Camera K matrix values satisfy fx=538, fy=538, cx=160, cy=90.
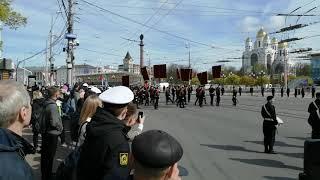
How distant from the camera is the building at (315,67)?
12338cm

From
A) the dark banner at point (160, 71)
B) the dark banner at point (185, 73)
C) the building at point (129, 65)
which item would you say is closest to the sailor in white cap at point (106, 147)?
the dark banner at point (160, 71)

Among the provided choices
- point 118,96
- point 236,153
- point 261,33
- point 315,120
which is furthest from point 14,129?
point 261,33

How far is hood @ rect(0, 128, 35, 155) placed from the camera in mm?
2889

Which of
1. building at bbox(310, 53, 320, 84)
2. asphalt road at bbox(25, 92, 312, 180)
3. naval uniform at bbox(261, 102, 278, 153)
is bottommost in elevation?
asphalt road at bbox(25, 92, 312, 180)

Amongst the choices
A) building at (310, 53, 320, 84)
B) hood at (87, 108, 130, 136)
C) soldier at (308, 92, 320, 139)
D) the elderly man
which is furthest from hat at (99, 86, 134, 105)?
building at (310, 53, 320, 84)

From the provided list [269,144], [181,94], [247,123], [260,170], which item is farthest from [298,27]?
[260,170]

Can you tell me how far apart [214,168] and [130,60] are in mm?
131800

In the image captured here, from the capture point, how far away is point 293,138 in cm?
1714

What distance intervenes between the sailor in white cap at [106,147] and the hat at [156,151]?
3.81 ft

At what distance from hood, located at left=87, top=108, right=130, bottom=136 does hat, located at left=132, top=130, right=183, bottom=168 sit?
4.78 ft

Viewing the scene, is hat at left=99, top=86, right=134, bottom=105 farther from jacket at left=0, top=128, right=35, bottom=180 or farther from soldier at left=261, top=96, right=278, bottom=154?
soldier at left=261, top=96, right=278, bottom=154

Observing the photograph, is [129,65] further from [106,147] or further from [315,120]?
[106,147]

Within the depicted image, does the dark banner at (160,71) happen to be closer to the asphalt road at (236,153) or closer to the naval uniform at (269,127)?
the asphalt road at (236,153)

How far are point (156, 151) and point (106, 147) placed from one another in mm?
1505
